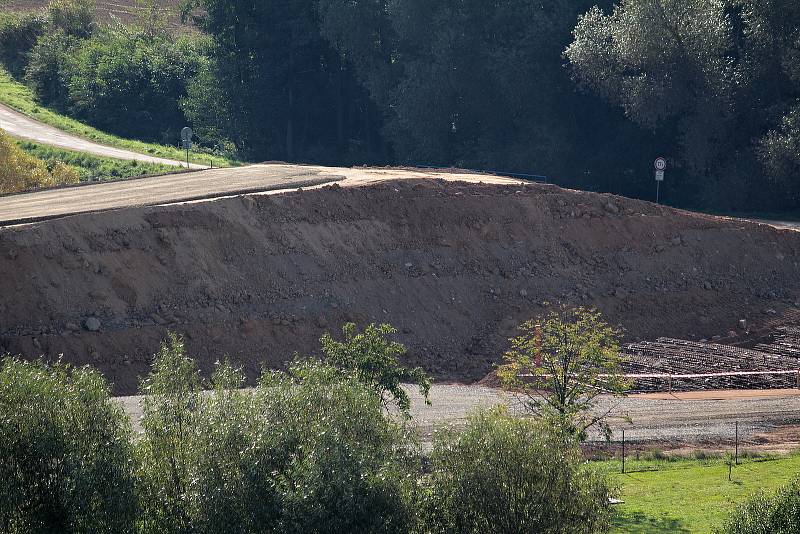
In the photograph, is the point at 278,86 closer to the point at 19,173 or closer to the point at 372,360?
the point at 19,173

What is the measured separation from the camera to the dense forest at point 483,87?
52.5 m

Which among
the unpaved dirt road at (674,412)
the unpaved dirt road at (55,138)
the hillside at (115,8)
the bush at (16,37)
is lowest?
the unpaved dirt road at (674,412)

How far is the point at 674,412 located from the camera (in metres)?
30.8

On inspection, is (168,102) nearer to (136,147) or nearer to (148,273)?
(136,147)

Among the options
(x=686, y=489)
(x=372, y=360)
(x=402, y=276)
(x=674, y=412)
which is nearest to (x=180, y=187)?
(x=402, y=276)

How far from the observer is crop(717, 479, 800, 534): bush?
55.8 feet

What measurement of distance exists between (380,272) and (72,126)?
142 ft

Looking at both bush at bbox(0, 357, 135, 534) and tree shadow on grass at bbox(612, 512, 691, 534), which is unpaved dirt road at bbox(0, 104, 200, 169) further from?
bush at bbox(0, 357, 135, 534)

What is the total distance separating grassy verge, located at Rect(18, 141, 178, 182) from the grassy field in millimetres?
36758

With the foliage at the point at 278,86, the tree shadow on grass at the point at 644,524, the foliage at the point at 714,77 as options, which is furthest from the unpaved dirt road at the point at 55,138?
the tree shadow on grass at the point at 644,524

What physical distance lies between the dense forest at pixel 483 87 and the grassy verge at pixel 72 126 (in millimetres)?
1403

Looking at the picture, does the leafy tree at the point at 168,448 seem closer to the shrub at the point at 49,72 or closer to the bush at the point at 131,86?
the bush at the point at 131,86

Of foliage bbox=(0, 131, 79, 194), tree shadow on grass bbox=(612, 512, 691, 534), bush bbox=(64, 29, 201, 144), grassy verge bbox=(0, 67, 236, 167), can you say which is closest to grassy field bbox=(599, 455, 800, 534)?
tree shadow on grass bbox=(612, 512, 691, 534)

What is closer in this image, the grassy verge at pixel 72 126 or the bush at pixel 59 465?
the bush at pixel 59 465
